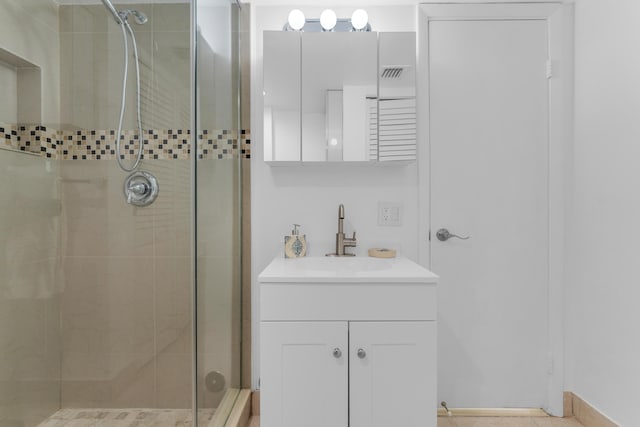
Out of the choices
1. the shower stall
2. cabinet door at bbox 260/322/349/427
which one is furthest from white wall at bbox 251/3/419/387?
cabinet door at bbox 260/322/349/427

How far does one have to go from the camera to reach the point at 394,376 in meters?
1.43

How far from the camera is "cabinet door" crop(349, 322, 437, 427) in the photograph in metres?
1.43

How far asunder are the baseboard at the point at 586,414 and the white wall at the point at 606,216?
28 millimetres

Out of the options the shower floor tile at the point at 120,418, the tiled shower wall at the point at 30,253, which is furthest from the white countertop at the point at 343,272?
the tiled shower wall at the point at 30,253

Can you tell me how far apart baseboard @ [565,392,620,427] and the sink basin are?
118 centimetres

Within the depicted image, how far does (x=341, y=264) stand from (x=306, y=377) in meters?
0.53

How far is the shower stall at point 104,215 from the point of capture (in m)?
1.13

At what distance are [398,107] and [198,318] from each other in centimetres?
131

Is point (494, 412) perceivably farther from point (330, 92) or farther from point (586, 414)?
point (330, 92)

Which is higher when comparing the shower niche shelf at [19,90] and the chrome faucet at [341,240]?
the shower niche shelf at [19,90]

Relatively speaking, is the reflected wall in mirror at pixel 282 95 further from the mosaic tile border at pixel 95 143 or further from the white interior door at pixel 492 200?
the white interior door at pixel 492 200

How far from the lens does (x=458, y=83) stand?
1.98 metres

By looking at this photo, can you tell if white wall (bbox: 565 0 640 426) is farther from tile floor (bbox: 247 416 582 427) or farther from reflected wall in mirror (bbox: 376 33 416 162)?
reflected wall in mirror (bbox: 376 33 416 162)

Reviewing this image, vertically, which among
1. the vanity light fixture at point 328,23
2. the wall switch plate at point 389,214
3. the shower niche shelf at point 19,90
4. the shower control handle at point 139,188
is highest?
the vanity light fixture at point 328,23
